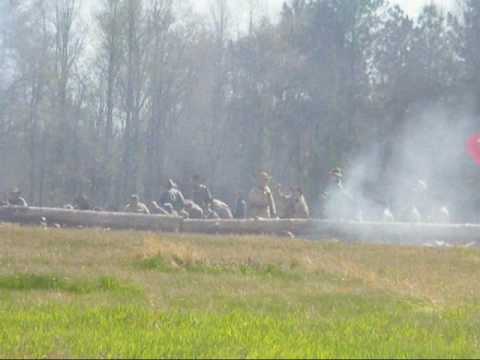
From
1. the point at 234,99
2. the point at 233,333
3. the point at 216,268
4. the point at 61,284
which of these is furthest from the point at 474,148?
the point at 233,333

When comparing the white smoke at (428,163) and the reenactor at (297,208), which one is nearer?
the reenactor at (297,208)

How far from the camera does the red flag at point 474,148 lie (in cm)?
4609

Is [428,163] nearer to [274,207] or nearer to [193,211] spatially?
[274,207]

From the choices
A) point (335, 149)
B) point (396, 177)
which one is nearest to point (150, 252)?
point (396, 177)

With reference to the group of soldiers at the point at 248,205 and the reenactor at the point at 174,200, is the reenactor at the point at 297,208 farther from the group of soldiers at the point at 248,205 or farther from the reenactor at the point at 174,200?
the reenactor at the point at 174,200

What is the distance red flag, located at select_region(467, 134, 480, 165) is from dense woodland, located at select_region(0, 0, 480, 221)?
1.38 ft

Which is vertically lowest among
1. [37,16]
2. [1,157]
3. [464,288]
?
[464,288]

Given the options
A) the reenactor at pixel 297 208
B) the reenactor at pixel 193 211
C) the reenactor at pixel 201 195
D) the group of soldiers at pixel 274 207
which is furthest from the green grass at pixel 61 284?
the reenactor at pixel 201 195

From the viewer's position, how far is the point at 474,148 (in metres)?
46.1

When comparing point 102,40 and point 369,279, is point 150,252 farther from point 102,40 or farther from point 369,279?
point 102,40

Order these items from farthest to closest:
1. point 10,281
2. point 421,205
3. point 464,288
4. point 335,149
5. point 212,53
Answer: point 212,53 → point 335,149 → point 421,205 → point 464,288 → point 10,281

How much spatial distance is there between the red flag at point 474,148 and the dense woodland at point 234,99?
422 millimetres

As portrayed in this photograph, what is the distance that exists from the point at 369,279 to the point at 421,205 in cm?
1656

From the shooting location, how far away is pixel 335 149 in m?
52.4
